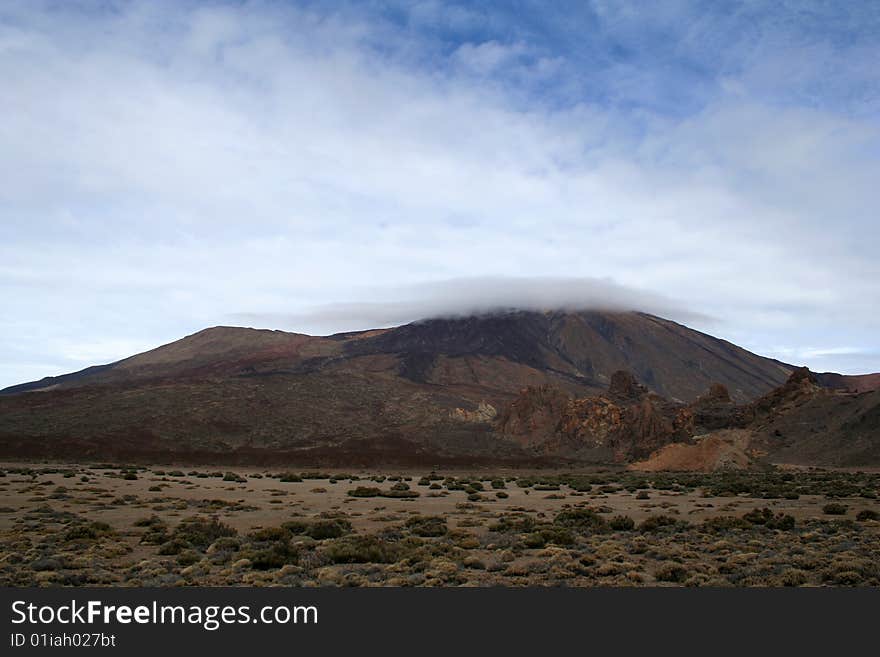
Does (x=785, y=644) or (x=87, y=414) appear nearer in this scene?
(x=785, y=644)

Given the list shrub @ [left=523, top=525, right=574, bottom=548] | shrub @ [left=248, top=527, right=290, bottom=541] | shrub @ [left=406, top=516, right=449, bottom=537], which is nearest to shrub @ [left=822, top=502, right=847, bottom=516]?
shrub @ [left=523, top=525, right=574, bottom=548]

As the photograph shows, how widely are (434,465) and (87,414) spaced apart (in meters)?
56.5

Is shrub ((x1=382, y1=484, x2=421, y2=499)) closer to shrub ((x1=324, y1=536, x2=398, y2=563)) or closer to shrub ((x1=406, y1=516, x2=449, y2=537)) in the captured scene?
shrub ((x1=406, y1=516, x2=449, y2=537))

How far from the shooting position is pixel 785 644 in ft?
25.9

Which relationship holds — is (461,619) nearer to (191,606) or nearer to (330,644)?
(330,644)

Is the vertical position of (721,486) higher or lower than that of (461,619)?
lower

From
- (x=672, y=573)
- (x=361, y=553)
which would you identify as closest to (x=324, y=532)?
(x=361, y=553)

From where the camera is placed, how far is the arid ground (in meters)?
12.4

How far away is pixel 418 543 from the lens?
16734mm

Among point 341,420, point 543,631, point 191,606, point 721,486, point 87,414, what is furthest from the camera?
point 341,420

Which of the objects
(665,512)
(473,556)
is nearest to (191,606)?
(473,556)

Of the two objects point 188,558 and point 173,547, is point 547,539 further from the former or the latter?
point 173,547

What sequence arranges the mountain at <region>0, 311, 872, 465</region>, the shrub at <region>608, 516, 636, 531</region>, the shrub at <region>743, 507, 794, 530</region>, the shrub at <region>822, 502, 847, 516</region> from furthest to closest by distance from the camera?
the mountain at <region>0, 311, 872, 465</region>, the shrub at <region>822, 502, 847, 516</region>, the shrub at <region>743, 507, 794, 530</region>, the shrub at <region>608, 516, 636, 531</region>

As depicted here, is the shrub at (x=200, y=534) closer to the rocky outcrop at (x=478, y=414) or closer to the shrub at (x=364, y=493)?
the shrub at (x=364, y=493)
